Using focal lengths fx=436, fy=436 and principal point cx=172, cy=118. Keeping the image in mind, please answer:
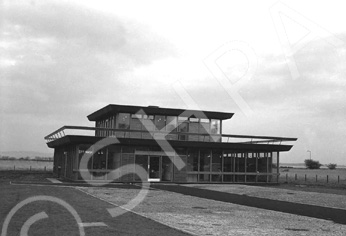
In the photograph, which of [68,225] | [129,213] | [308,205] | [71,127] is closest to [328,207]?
[308,205]

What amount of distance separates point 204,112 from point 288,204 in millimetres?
21975

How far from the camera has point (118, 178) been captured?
35312 mm

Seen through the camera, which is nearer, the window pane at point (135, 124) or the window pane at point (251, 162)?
the window pane at point (135, 124)

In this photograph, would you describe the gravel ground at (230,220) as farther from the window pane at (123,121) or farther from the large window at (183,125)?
the large window at (183,125)

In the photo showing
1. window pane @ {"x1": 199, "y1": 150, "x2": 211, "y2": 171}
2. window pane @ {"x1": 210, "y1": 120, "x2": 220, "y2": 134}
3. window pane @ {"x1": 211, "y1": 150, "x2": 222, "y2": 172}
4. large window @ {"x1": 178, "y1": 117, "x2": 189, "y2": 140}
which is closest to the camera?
window pane @ {"x1": 199, "y1": 150, "x2": 211, "y2": 171}

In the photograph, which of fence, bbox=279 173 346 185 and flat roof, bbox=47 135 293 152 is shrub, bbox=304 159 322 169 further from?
flat roof, bbox=47 135 293 152

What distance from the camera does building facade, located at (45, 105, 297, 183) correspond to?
35031mm

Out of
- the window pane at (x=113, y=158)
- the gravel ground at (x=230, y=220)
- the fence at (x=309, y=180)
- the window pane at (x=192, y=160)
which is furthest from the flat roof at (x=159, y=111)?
the gravel ground at (x=230, y=220)

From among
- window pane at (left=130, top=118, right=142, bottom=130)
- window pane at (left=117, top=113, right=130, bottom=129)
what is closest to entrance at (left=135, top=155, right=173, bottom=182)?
window pane at (left=130, top=118, right=142, bottom=130)

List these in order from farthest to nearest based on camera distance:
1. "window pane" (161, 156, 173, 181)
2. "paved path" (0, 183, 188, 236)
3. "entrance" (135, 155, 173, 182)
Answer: "window pane" (161, 156, 173, 181), "entrance" (135, 155, 173, 182), "paved path" (0, 183, 188, 236)

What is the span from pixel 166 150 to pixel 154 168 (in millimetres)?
1840

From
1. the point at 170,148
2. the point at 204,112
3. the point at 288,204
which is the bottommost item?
the point at 288,204

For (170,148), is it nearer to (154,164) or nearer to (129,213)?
(154,164)

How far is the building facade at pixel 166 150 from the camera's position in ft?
115
